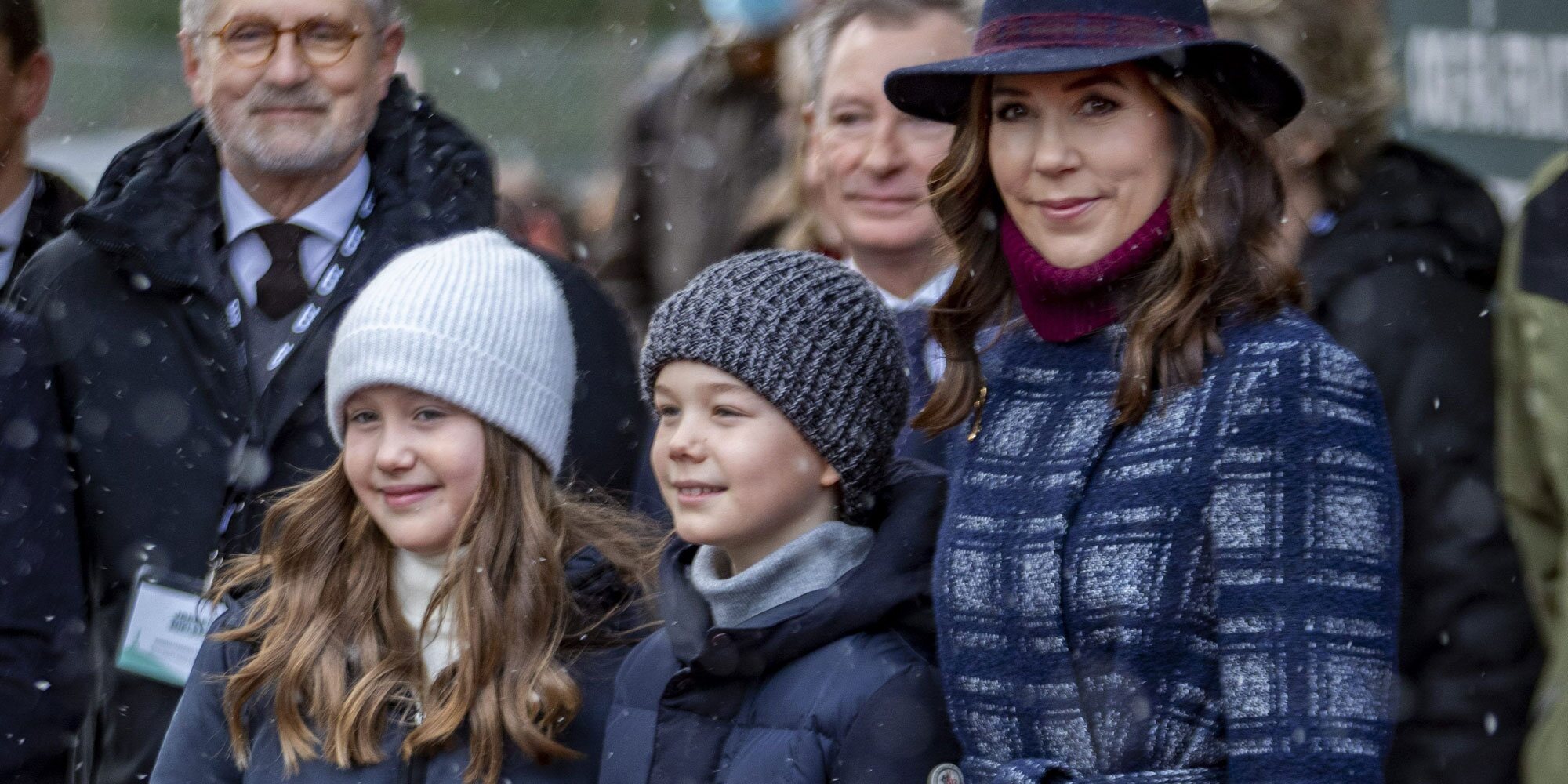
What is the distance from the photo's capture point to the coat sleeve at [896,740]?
9.19ft

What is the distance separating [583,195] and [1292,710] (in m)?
8.84

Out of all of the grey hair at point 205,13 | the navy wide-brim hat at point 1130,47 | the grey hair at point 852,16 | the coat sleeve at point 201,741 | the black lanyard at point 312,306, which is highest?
the grey hair at point 205,13

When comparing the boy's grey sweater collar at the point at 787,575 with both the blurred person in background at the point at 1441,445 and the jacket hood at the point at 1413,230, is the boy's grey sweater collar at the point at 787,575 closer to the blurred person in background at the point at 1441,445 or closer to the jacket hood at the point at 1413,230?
the blurred person in background at the point at 1441,445

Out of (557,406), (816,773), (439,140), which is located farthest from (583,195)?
(816,773)

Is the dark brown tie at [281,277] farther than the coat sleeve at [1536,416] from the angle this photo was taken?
Yes

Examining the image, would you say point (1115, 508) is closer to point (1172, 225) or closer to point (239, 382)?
point (1172, 225)

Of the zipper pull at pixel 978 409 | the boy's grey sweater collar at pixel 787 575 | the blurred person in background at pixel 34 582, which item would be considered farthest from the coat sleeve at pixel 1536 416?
the blurred person in background at pixel 34 582

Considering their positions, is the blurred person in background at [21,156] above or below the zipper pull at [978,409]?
above

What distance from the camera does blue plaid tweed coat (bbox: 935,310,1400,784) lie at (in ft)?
7.63

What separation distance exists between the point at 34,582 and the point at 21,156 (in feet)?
4.25

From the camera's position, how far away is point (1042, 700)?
2.55m

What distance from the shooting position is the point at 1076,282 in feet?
8.64

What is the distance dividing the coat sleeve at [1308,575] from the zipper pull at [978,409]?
475 mm

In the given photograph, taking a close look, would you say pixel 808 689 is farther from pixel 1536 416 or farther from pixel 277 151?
pixel 277 151
